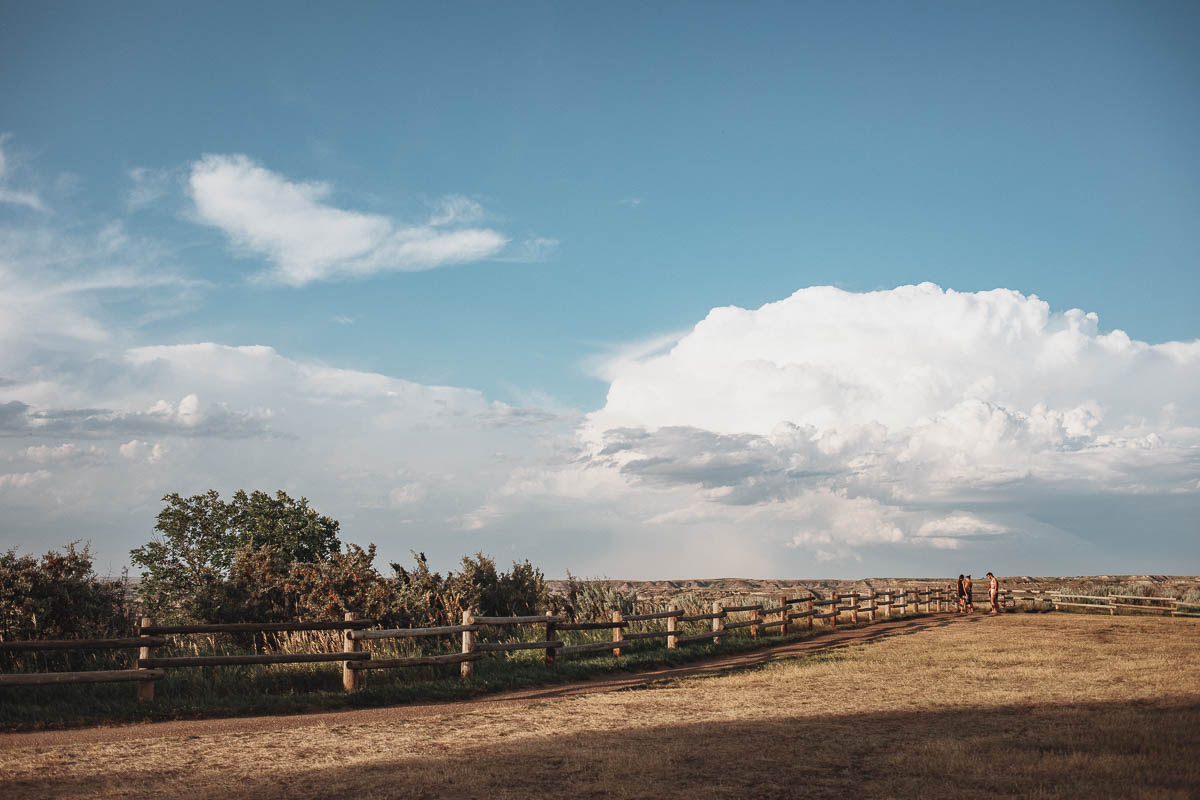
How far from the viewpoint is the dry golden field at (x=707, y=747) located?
8.17 metres

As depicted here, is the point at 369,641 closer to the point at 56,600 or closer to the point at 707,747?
the point at 56,600

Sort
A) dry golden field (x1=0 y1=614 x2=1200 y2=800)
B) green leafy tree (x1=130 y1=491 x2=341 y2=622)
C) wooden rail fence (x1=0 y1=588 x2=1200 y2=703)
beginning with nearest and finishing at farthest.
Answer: dry golden field (x1=0 y1=614 x2=1200 y2=800), wooden rail fence (x1=0 y1=588 x2=1200 y2=703), green leafy tree (x1=130 y1=491 x2=341 y2=622)

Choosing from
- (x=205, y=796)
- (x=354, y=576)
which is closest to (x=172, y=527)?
(x=354, y=576)

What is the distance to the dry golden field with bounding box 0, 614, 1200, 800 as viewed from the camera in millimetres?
8172

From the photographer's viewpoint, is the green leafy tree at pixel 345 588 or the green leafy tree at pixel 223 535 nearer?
the green leafy tree at pixel 345 588

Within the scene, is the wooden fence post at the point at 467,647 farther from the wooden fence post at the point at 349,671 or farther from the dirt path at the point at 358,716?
the wooden fence post at the point at 349,671

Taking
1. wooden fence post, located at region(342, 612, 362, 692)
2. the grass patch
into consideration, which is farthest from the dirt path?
wooden fence post, located at region(342, 612, 362, 692)

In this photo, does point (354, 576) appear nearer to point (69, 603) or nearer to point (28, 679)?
point (69, 603)

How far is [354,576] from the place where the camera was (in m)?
21.3

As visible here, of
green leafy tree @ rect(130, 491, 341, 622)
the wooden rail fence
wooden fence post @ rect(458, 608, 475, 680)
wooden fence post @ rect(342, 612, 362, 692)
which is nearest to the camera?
the wooden rail fence

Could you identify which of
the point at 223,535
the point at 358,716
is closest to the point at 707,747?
the point at 358,716

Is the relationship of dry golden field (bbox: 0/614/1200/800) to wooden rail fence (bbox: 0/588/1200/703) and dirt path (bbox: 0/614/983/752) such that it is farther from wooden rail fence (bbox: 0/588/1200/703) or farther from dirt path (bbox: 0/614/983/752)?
wooden rail fence (bbox: 0/588/1200/703)

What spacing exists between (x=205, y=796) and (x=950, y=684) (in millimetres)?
12479

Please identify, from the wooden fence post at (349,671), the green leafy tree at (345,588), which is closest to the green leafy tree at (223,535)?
the green leafy tree at (345,588)
